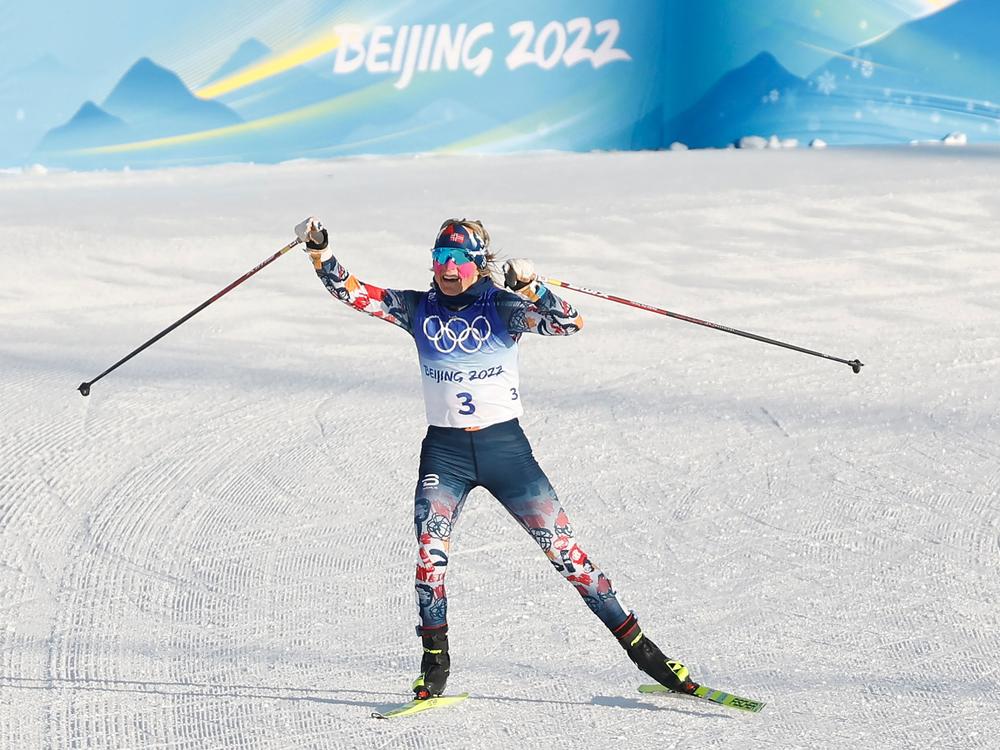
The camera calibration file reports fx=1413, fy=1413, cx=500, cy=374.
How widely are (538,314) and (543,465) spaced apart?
3508 millimetres

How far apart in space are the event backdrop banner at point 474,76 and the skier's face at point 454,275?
1325cm

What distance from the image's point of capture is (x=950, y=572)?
629cm

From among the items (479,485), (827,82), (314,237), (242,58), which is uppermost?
(242,58)

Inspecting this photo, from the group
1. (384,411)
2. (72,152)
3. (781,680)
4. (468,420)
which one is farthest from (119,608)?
(72,152)

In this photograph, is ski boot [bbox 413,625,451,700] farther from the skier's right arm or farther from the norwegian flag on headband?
the norwegian flag on headband

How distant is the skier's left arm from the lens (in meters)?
4.67

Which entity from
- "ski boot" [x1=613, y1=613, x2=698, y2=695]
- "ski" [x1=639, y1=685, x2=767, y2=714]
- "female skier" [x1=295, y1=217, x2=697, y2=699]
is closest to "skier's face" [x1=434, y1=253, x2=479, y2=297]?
"female skier" [x1=295, y1=217, x2=697, y2=699]

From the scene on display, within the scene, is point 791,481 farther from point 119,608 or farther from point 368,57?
point 368,57

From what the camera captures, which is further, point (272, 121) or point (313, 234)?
point (272, 121)

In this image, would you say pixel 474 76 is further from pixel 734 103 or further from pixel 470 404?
pixel 470 404

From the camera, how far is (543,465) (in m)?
8.16

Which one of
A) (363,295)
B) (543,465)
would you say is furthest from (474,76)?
(363,295)

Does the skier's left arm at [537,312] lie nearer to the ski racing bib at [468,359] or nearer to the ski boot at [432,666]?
the ski racing bib at [468,359]

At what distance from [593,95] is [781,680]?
1463 cm
